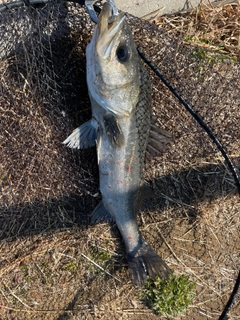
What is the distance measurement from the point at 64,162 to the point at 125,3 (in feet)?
4.78

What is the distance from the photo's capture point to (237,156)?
3424mm

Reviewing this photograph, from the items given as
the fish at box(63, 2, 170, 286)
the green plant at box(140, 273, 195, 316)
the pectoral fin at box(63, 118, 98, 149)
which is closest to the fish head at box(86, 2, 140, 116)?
the fish at box(63, 2, 170, 286)

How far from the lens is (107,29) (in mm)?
2340

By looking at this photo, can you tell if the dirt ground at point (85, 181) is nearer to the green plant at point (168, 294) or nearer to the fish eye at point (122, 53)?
the green plant at point (168, 294)

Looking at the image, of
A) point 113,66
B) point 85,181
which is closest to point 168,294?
point 85,181

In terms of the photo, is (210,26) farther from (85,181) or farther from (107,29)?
(85,181)

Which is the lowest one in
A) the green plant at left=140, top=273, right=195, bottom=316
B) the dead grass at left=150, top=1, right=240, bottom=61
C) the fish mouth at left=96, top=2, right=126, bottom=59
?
the green plant at left=140, top=273, right=195, bottom=316

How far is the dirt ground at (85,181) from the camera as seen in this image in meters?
2.77

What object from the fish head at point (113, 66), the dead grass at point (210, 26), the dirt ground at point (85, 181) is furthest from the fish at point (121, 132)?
the dead grass at point (210, 26)

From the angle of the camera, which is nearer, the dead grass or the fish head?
the fish head

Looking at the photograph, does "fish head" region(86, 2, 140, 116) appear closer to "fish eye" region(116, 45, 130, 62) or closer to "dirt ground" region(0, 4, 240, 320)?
"fish eye" region(116, 45, 130, 62)

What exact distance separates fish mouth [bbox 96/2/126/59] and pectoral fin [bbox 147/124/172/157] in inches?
29.2

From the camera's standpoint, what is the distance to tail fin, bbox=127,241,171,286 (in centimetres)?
312

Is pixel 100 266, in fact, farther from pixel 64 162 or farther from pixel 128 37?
pixel 128 37
